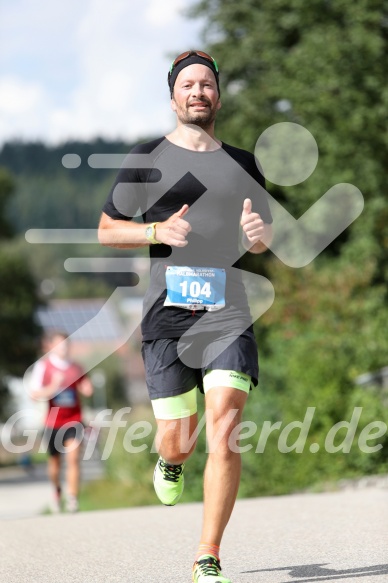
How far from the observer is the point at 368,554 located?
624 cm

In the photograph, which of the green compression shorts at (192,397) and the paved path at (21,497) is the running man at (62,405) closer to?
the paved path at (21,497)

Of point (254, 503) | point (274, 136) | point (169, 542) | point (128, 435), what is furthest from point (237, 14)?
point (169, 542)

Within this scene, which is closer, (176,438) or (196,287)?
(196,287)

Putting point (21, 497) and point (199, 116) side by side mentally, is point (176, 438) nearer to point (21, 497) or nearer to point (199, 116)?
point (199, 116)

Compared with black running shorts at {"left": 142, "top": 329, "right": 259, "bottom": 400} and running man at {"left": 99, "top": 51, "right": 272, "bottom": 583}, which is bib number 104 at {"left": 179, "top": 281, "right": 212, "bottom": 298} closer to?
running man at {"left": 99, "top": 51, "right": 272, "bottom": 583}

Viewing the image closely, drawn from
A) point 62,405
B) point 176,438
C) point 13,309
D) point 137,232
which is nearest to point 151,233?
point 137,232

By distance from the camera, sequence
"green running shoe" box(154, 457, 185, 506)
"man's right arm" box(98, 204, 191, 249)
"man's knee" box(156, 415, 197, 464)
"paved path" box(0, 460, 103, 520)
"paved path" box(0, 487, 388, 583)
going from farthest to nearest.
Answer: "paved path" box(0, 460, 103, 520), "green running shoe" box(154, 457, 185, 506), "paved path" box(0, 487, 388, 583), "man's knee" box(156, 415, 197, 464), "man's right arm" box(98, 204, 191, 249)

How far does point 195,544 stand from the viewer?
7.21m

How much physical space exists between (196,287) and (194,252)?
0.56 feet

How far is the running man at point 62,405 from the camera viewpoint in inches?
477

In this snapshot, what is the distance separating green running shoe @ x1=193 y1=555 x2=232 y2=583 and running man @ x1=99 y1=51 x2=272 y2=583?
0.34 metres

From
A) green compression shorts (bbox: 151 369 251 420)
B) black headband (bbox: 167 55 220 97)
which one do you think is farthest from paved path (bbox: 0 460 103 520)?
black headband (bbox: 167 55 220 97)

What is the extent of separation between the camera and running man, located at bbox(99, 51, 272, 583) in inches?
213

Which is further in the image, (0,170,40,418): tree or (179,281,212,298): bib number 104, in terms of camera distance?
(0,170,40,418): tree
